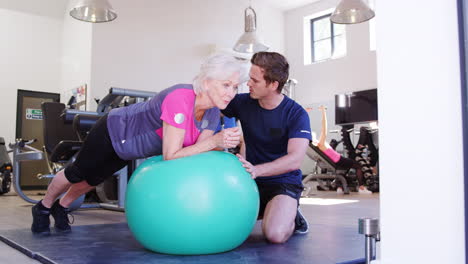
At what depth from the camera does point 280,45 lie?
951cm

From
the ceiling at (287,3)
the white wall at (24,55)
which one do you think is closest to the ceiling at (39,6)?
the white wall at (24,55)

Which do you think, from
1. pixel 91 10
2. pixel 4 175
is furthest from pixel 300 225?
pixel 4 175

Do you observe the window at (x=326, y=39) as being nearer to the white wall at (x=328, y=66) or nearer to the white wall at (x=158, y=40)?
Result: the white wall at (x=328, y=66)

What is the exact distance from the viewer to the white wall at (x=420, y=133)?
86cm

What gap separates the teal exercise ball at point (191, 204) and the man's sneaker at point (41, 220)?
0.78 meters

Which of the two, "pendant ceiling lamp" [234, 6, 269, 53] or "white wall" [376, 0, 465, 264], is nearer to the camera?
"white wall" [376, 0, 465, 264]

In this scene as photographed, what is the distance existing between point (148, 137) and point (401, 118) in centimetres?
123

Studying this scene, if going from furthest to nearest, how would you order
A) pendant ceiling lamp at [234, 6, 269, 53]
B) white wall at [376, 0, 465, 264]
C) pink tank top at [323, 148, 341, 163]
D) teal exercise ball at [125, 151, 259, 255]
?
1. pendant ceiling lamp at [234, 6, 269, 53]
2. pink tank top at [323, 148, 341, 163]
3. teal exercise ball at [125, 151, 259, 255]
4. white wall at [376, 0, 465, 264]

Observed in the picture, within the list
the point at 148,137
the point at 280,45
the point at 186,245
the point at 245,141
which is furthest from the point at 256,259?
the point at 280,45

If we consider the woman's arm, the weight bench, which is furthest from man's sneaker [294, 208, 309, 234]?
the weight bench

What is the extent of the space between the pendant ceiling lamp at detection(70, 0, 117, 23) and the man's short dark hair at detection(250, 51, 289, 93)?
3.00 m

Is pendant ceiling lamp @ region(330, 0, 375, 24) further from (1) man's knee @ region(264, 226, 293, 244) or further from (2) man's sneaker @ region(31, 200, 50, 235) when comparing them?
(2) man's sneaker @ region(31, 200, 50, 235)

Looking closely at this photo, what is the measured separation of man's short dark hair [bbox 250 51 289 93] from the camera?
213 centimetres

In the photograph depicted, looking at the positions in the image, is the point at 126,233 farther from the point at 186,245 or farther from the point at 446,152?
the point at 446,152
